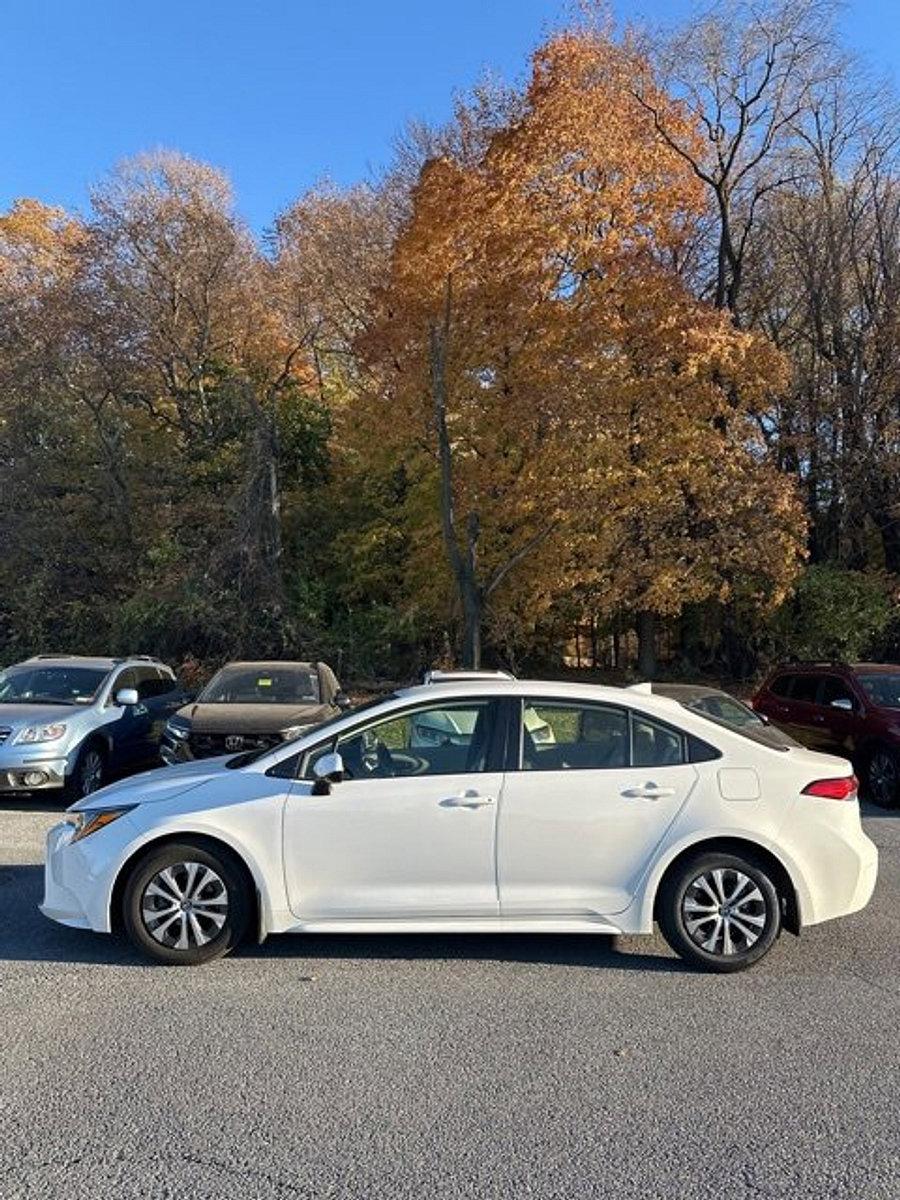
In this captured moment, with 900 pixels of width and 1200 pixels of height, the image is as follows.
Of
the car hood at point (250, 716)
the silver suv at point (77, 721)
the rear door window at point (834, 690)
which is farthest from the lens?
the rear door window at point (834, 690)

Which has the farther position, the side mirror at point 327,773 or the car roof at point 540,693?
the car roof at point 540,693

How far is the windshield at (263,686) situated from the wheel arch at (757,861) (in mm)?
6290

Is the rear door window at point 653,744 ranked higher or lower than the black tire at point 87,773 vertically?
higher

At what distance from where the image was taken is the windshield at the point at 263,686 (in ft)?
36.1

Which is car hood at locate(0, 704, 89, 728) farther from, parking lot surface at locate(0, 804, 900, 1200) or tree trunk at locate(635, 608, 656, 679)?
tree trunk at locate(635, 608, 656, 679)

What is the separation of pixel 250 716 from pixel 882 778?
24.1 feet

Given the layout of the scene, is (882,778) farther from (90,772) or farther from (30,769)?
(30,769)

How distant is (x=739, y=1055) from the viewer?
4160mm

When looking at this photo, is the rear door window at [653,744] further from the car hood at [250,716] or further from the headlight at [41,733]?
the headlight at [41,733]

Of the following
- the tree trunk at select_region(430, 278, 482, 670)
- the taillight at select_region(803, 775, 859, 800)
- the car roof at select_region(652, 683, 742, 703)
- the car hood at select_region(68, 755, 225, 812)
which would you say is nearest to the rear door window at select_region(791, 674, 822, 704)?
the car roof at select_region(652, 683, 742, 703)

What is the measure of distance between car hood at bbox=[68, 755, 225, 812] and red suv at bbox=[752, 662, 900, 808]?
854 cm

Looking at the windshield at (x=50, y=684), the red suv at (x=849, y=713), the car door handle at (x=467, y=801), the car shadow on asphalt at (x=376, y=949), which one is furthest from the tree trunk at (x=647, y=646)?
the car door handle at (x=467, y=801)

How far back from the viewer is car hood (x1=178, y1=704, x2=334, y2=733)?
9562 mm

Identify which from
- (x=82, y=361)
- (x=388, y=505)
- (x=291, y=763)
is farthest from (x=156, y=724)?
(x=82, y=361)
